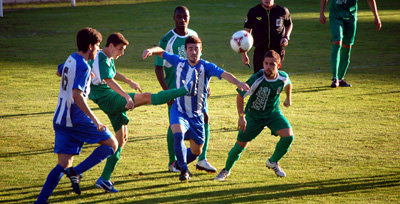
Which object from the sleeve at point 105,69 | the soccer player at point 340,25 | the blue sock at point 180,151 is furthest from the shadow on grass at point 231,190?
the soccer player at point 340,25

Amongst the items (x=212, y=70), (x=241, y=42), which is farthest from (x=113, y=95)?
(x=241, y=42)

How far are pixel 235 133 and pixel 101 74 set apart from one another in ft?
10.6

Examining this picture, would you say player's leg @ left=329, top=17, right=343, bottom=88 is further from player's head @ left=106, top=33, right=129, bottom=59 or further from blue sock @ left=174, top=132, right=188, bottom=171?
player's head @ left=106, top=33, right=129, bottom=59

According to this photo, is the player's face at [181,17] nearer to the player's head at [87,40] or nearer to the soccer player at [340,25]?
the player's head at [87,40]

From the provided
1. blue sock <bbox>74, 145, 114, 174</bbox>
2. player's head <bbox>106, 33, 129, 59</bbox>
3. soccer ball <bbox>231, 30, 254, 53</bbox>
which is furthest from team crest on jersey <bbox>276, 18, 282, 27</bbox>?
blue sock <bbox>74, 145, 114, 174</bbox>

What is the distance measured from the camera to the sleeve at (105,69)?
21.8ft

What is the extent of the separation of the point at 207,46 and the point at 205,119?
467 inches

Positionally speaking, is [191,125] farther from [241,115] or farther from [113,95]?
[113,95]

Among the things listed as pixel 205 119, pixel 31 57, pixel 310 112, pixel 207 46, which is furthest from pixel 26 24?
pixel 205 119

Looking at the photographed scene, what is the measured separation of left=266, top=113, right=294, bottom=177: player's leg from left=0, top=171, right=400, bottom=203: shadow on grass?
31 cm

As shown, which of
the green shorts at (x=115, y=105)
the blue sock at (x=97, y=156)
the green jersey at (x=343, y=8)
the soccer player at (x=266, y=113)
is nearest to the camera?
the blue sock at (x=97, y=156)

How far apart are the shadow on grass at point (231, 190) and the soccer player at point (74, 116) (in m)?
0.48

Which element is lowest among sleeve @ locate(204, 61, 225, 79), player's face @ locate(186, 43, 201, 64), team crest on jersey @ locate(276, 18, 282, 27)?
team crest on jersey @ locate(276, 18, 282, 27)

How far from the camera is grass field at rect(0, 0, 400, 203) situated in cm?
655
